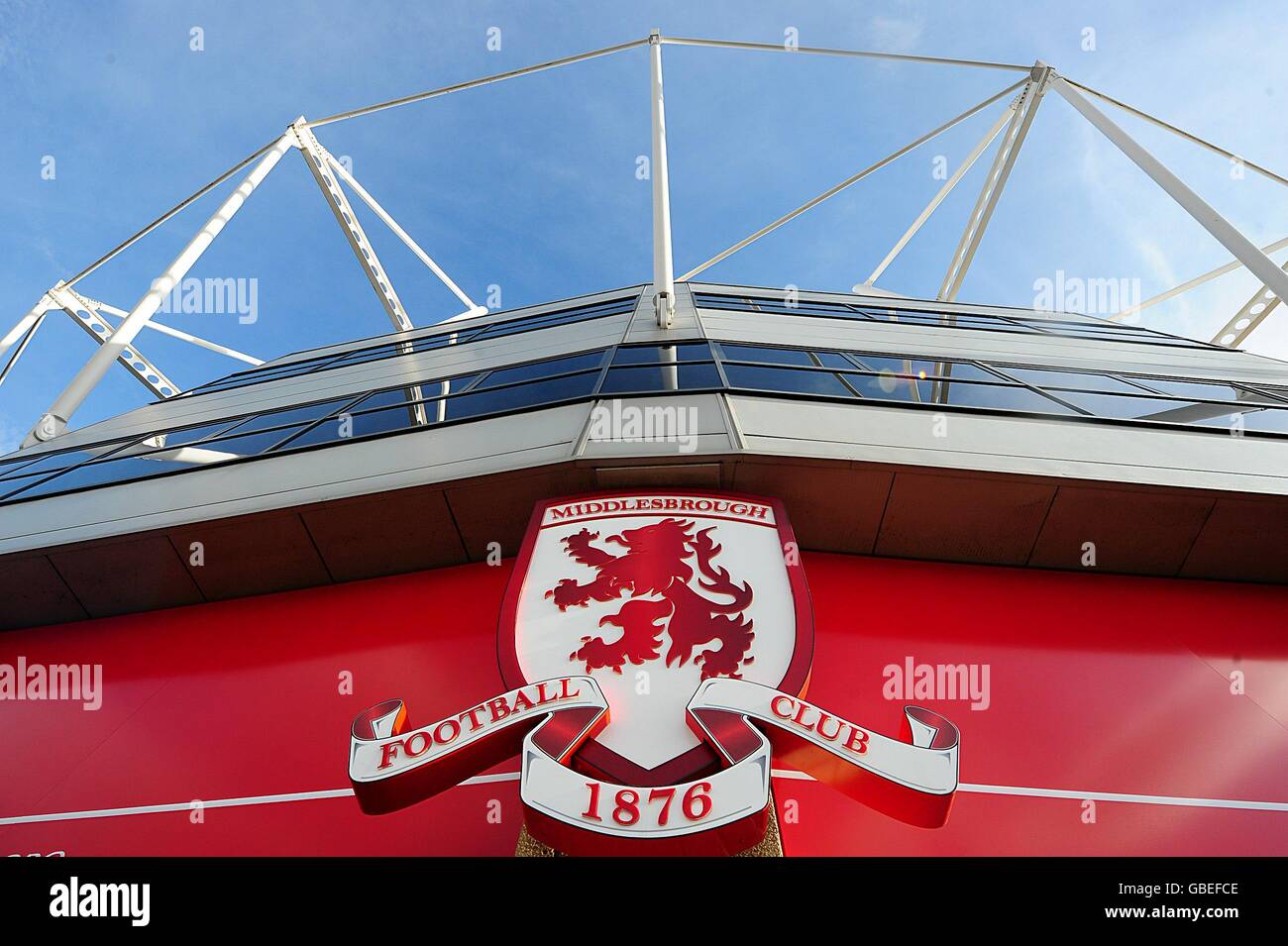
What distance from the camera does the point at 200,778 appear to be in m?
5.97

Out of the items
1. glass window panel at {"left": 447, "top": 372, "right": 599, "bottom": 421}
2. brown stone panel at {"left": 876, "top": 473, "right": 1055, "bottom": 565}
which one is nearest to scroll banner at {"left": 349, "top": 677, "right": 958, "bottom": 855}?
brown stone panel at {"left": 876, "top": 473, "right": 1055, "bottom": 565}

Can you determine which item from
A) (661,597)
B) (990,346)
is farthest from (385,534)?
(990,346)

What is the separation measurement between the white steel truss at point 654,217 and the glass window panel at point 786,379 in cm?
249

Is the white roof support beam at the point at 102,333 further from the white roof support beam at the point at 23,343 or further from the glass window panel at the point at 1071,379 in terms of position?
the glass window panel at the point at 1071,379

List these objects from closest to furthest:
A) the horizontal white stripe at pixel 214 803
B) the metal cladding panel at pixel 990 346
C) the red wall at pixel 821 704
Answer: the red wall at pixel 821 704
the horizontal white stripe at pixel 214 803
the metal cladding panel at pixel 990 346

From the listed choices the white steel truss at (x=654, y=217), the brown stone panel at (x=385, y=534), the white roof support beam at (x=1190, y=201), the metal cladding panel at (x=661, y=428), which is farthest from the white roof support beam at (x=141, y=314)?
the white roof support beam at (x=1190, y=201)

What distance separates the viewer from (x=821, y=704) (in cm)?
590

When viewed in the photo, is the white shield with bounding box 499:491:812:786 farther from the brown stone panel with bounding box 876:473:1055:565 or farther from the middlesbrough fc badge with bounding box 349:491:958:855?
the brown stone panel with bounding box 876:473:1055:565

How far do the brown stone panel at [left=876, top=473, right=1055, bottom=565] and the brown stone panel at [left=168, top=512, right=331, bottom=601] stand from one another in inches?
221

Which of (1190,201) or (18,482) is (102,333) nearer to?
(18,482)

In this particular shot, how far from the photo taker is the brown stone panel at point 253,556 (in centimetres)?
746

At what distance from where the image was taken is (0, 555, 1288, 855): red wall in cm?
524
